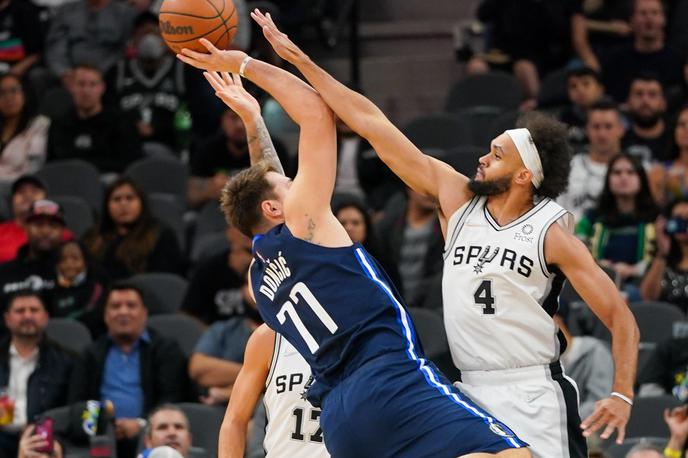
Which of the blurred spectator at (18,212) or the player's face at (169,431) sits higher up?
the blurred spectator at (18,212)

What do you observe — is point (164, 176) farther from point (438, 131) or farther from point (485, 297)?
point (485, 297)

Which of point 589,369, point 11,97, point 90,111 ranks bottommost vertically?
point 589,369

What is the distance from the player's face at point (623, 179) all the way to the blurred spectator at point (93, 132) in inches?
181

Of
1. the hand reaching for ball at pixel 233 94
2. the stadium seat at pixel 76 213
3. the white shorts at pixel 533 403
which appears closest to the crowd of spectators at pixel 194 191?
the stadium seat at pixel 76 213

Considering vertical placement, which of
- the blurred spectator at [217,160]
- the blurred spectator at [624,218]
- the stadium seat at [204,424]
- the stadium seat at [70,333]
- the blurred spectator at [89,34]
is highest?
the blurred spectator at [89,34]

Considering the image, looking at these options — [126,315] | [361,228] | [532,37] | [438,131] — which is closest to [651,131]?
[438,131]

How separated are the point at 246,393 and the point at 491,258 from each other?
3.91ft

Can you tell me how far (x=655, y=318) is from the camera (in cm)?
955

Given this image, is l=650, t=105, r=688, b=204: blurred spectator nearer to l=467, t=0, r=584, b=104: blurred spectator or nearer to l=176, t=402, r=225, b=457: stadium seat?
l=467, t=0, r=584, b=104: blurred spectator

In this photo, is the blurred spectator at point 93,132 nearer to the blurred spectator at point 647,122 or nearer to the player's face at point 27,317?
the player's face at point 27,317

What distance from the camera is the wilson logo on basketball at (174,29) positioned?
239 inches

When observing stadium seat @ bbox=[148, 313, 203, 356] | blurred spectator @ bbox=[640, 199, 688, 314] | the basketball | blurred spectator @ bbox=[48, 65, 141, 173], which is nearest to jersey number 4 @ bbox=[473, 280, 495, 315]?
the basketball

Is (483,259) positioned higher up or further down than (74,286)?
higher up

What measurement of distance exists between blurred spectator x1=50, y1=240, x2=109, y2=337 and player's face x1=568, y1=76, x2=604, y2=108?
13.8ft
